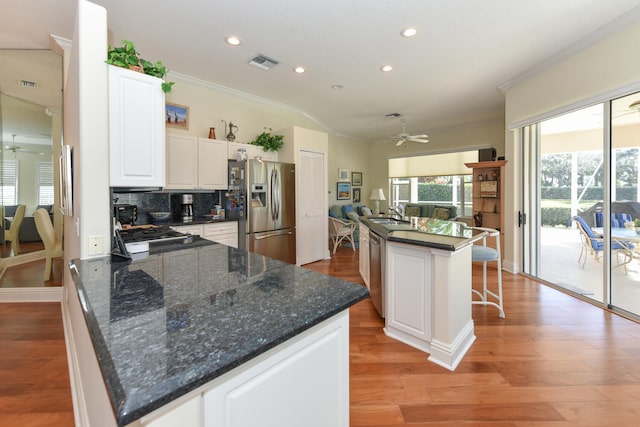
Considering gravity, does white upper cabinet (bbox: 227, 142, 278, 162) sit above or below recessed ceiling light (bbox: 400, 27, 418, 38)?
below

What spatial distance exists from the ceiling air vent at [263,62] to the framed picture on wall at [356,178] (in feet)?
15.8

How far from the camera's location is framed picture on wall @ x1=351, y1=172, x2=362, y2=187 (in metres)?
8.16

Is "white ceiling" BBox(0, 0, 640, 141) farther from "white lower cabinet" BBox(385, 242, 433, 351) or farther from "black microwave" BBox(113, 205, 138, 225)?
"white lower cabinet" BBox(385, 242, 433, 351)

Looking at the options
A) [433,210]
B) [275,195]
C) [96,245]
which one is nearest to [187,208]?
[275,195]

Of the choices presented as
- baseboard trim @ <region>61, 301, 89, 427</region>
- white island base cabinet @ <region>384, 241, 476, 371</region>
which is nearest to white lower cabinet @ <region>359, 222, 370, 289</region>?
white island base cabinet @ <region>384, 241, 476, 371</region>

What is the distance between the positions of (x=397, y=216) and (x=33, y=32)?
177 inches

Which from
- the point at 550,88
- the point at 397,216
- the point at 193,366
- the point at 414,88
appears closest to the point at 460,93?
the point at 414,88

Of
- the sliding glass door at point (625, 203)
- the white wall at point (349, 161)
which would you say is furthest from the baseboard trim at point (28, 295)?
the sliding glass door at point (625, 203)

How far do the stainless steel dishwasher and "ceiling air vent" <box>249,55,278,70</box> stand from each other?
8.20ft

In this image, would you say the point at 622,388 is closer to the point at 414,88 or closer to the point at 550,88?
the point at 550,88

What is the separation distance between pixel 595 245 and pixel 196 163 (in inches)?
202

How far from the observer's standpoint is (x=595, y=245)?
3.30 metres

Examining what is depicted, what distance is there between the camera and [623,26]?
276 centimetres

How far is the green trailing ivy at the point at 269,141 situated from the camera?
472cm
